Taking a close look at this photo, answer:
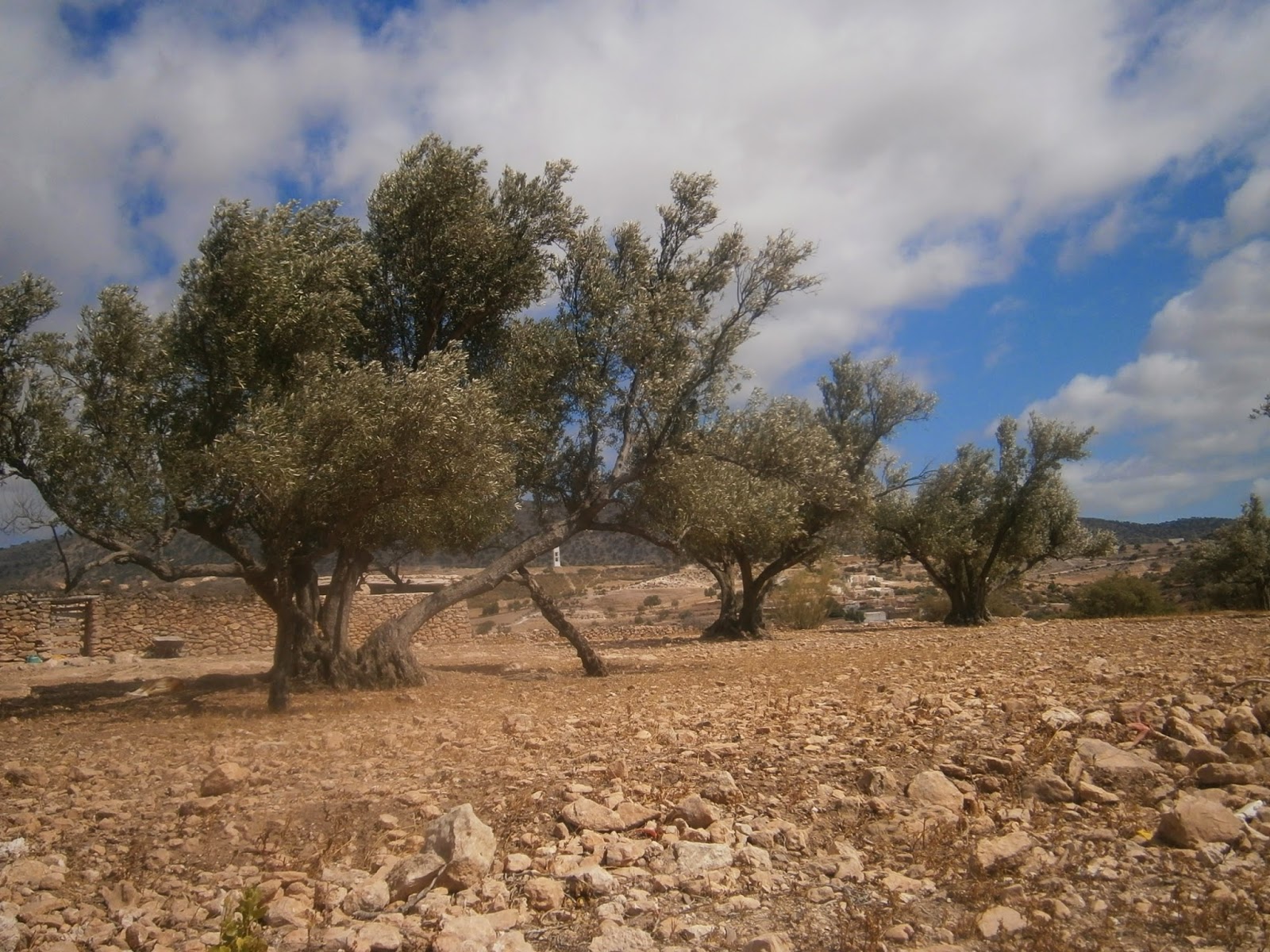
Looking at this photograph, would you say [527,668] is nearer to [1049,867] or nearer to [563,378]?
[563,378]

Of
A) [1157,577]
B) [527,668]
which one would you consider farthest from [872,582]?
[527,668]

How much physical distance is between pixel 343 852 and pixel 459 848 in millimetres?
1024

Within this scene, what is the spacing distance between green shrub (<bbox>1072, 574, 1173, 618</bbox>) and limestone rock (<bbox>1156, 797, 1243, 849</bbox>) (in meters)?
35.7

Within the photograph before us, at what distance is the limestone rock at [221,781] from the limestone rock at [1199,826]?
687cm

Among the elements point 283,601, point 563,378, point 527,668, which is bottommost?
point 527,668

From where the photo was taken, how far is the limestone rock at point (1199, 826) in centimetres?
514

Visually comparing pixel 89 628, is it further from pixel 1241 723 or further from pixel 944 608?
pixel 944 608

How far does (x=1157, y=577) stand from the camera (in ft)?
174

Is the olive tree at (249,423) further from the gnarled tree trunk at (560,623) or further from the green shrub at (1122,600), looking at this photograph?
the green shrub at (1122,600)

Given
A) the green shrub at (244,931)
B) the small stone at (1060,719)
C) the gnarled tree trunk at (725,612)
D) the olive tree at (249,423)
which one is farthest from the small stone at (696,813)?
the gnarled tree trunk at (725,612)

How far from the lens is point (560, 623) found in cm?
1727

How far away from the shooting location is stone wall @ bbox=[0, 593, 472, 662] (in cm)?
2609

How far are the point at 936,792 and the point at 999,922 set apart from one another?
1.69 metres

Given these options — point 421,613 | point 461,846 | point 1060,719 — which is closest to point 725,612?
point 421,613
